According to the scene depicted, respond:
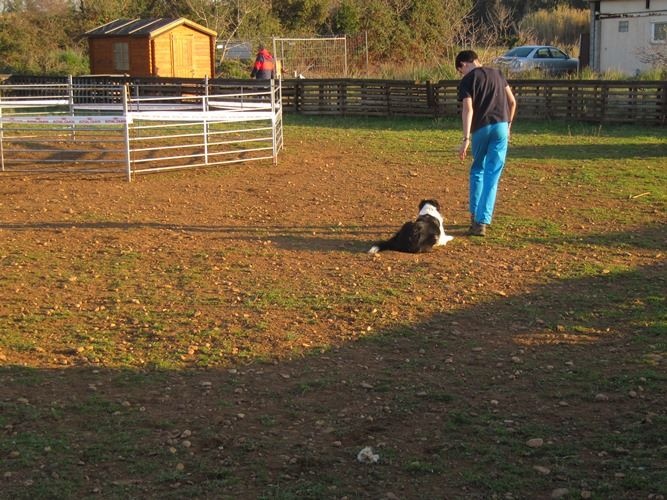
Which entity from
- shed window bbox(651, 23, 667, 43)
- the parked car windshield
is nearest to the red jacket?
the parked car windshield

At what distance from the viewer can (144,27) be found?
29984 millimetres

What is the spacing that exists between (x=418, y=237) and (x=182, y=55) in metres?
23.4

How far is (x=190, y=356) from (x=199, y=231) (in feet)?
13.8

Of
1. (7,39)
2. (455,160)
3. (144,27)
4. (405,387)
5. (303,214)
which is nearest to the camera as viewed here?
(405,387)

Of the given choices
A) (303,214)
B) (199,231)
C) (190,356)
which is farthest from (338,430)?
(303,214)

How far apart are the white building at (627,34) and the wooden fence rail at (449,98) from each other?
391 inches

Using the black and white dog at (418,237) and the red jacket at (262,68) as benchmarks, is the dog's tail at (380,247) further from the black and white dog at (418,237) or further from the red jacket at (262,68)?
the red jacket at (262,68)

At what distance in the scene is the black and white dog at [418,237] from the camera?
29.6 feet

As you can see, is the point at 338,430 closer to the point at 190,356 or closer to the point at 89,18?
the point at 190,356

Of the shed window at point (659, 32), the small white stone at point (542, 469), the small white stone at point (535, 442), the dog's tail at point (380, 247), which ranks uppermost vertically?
the shed window at point (659, 32)

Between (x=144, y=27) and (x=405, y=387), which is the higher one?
(x=144, y=27)

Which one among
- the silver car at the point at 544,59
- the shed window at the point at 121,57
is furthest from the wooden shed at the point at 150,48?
the silver car at the point at 544,59

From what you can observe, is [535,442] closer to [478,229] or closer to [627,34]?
[478,229]

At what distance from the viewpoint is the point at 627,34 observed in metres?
31.2
